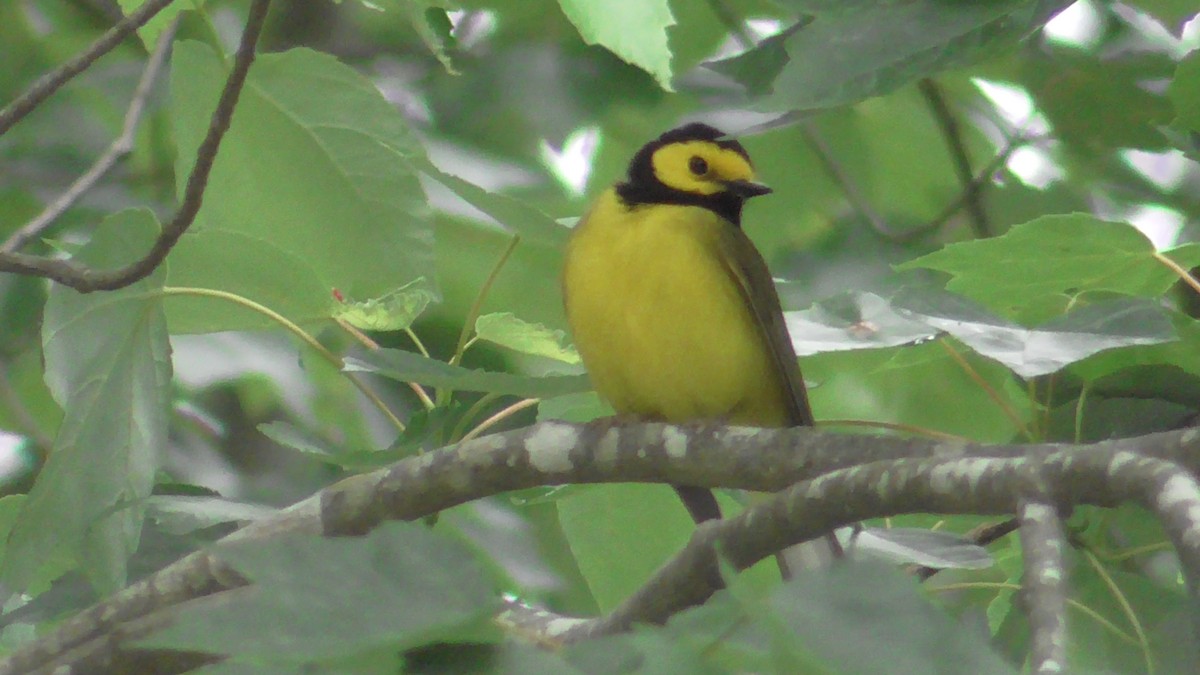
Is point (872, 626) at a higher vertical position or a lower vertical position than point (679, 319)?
higher

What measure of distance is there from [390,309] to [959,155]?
3.06 m

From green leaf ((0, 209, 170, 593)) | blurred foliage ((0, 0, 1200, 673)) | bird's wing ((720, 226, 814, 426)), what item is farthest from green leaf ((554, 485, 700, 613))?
green leaf ((0, 209, 170, 593))

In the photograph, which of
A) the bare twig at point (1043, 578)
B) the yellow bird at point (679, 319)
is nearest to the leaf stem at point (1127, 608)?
the bare twig at point (1043, 578)

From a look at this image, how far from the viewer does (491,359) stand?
5148 millimetres

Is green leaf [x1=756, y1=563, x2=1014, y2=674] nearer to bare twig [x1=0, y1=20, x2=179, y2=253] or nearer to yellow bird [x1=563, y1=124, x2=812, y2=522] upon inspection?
yellow bird [x1=563, y1=124, x2=812, y2=522]

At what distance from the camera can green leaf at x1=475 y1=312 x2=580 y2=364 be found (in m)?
2.76

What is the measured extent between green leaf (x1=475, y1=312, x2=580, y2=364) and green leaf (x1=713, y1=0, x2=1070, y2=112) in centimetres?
125

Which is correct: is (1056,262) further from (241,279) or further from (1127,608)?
(241,279)

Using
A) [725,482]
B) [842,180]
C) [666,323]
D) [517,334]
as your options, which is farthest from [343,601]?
[842,180]

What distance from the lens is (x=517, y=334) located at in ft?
9.33

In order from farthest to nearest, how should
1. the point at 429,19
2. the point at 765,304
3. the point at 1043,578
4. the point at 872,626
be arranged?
the point at 765,304 → the point at 429,19 → the point at 1043,578 → the point at 872,626

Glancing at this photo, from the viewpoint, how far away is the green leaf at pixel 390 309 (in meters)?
2.53

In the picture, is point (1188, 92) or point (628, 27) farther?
point (628, 27)

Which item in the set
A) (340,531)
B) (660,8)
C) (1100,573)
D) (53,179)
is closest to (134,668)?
(340,531)
